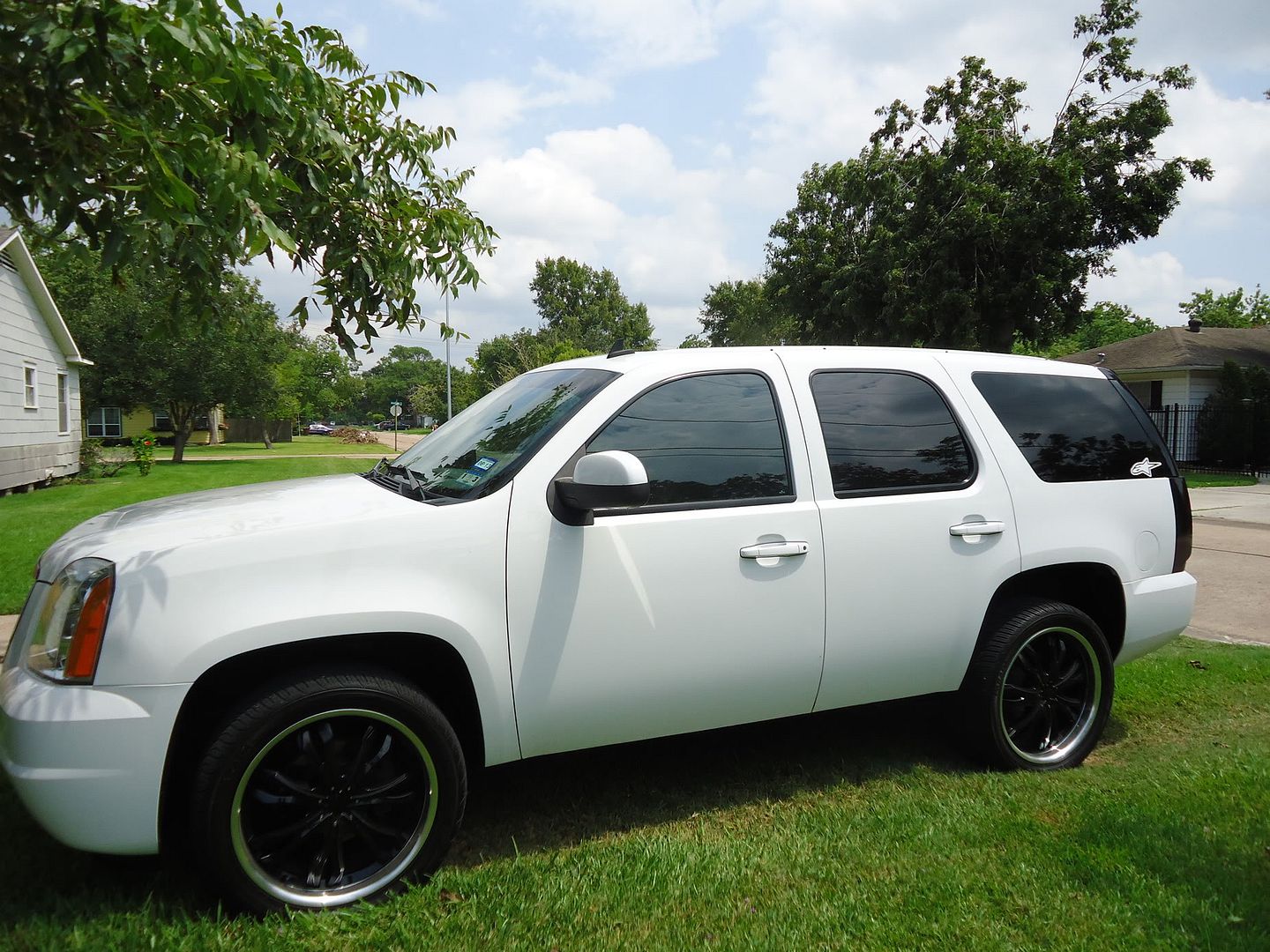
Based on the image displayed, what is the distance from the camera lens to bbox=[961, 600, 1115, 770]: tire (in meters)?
3.77

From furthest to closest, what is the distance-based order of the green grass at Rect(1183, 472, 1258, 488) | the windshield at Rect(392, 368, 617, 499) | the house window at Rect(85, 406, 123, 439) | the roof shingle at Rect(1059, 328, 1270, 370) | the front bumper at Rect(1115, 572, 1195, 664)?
the house window at Rect(85, 406, 123, 439), the roof shingle at Rect(1059, 328, 1270, 370), the green grass at Rect(1183, 472, 1258, 488), the front bumper at Rect(1115, 572, 1195, 664), the windshield at Rect(392, 368, 617, 499)

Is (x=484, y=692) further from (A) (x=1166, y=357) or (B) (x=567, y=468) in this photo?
(A) (x=1166, y=357)

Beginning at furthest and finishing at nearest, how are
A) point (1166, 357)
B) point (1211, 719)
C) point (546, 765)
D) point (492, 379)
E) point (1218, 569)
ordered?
point (492, 379) → point (1166, 357) → point (1218, 569) → point (1211, 719) → point (546, 765)

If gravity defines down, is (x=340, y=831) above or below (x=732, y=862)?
above

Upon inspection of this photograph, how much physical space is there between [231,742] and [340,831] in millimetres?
499

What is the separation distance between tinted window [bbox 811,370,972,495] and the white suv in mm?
13

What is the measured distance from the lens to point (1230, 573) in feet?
29.9

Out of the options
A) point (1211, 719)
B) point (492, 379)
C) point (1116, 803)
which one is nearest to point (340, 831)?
point (1116, 803)

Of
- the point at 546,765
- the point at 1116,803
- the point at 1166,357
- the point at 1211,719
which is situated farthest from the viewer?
the point at 1166,357

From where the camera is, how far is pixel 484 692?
9.55 feet

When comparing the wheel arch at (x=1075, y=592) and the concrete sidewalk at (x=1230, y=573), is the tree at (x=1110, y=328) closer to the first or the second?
the concrete sidewalk at (x=1230, y=573)

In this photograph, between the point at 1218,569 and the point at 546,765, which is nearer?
the point at 546,765

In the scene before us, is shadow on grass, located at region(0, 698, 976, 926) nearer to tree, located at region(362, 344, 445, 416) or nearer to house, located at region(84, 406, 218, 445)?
house, located at region(84, 406, 218, 445)

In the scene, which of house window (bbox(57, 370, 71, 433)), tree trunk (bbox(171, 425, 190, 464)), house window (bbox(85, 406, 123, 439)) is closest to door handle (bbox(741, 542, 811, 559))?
house window (bbox(57, 370, 71, 433))
